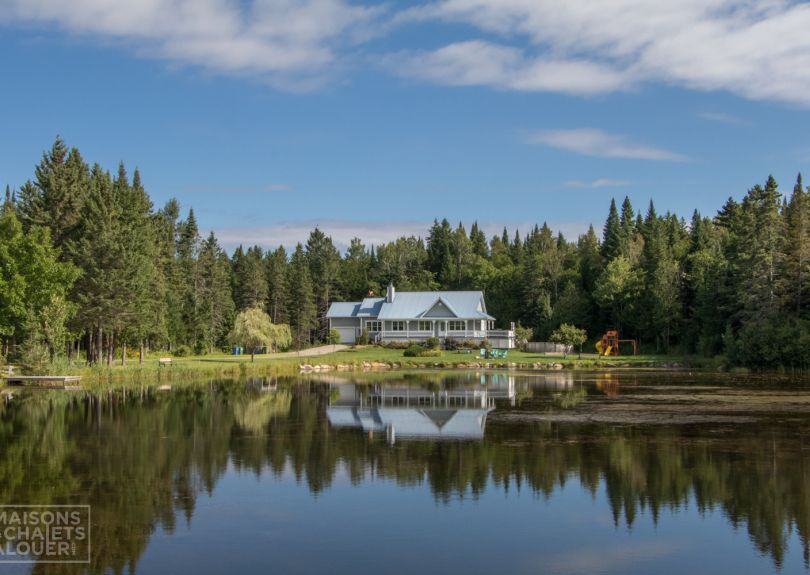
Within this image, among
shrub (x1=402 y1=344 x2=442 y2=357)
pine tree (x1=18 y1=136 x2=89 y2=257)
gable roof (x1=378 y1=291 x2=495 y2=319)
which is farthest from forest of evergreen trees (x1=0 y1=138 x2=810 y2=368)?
shrub (x1=402 y1=344 x2=442 y2=357)

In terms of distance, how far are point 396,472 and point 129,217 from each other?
3819 centimetres

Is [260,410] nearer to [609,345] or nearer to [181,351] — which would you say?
[181,351]

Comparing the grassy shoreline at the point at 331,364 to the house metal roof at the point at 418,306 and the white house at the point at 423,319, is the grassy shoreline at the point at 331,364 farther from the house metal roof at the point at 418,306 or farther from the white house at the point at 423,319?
the house metal roof at the point at 418,306

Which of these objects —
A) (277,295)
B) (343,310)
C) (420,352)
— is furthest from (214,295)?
(420,352)

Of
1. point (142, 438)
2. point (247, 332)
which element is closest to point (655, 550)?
point (142, 438)

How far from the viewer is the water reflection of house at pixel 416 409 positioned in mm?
25172

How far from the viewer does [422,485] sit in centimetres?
1683

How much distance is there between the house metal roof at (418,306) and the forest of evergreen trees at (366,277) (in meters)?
6.91

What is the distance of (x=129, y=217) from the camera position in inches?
1998

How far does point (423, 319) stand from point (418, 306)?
2480 mm

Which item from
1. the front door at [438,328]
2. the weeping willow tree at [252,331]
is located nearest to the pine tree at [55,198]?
the weeping willow tree at [252,331]

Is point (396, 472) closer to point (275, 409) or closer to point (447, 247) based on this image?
point (275, 409)

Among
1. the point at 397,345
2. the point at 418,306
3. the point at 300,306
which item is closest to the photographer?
the point at 397,345

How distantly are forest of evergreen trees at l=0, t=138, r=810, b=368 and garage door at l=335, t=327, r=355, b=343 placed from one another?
570 centimetres
